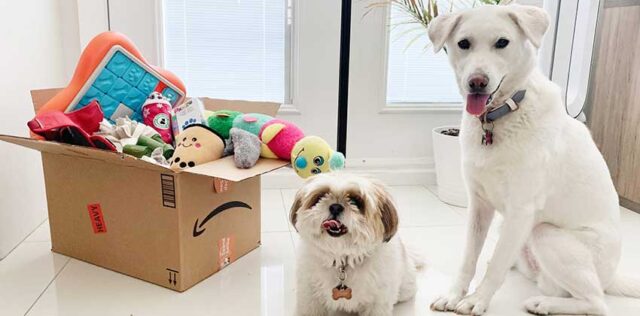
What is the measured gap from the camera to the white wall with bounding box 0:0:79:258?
1.58 m

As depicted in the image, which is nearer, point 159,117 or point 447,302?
point 447,302

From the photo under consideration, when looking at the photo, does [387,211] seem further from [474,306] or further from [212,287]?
[212,287]

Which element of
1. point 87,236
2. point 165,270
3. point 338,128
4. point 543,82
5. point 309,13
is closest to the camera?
point 543,82

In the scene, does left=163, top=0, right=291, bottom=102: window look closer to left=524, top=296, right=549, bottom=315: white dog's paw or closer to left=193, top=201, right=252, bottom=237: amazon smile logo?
left=193, top=201, right=252, bottom=237: amazon smile logo

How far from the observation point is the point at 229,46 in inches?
91.4

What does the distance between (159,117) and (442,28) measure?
3.12 feet

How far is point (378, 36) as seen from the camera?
7.84 feet

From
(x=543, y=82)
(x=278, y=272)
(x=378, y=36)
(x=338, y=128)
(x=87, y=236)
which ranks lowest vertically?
(x=278, y=272)

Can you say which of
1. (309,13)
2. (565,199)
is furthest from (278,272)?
(309,13)

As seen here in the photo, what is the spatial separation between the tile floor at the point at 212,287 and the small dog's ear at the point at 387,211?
343 millimetres

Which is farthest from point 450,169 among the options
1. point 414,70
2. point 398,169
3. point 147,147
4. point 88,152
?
point 88,152

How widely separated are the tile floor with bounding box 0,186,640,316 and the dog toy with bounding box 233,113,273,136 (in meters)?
0.43

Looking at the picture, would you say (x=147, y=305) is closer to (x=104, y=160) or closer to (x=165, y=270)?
(x=165, y=270)

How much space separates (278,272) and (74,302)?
573 millimetres
